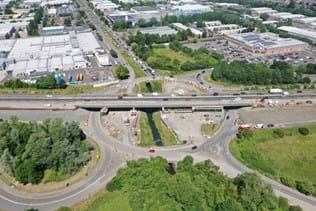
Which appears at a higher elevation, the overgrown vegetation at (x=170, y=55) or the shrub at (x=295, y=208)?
the overgrown vegetation at (x=170, y=55)

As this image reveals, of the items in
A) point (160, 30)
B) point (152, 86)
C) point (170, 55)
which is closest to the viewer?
point (152, 86)

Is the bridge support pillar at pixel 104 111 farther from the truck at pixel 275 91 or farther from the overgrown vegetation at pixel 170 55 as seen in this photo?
the truck at pixel 275 91

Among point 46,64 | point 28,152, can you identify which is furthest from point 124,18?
point 28,152

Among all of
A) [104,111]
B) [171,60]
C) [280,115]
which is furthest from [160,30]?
[280,115]

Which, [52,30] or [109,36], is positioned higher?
[52,30]

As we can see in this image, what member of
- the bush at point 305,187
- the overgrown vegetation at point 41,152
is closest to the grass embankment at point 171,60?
the overgrown vegetation at point 41,152

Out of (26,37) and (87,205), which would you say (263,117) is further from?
(26,37)

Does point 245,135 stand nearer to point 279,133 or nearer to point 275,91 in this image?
point 279,133
